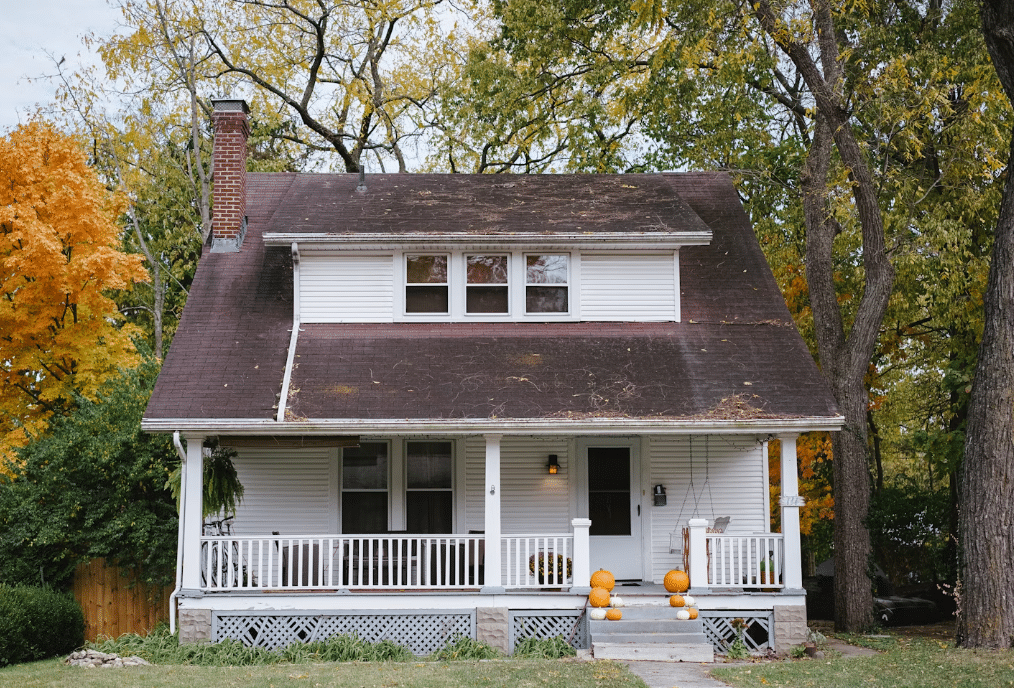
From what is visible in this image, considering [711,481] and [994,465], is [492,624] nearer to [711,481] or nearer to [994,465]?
[711,481]

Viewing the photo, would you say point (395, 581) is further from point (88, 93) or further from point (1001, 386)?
point (88, 93)

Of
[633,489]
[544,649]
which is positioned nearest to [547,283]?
[633,489]

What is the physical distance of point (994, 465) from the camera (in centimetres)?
1247

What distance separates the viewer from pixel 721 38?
1930 centimetres

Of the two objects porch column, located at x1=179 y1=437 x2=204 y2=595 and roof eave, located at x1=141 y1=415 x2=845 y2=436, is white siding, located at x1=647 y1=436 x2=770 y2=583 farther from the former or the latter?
porch column, located at x1=179 y1=437 x2=204 y2=595

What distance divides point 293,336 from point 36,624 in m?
5.45

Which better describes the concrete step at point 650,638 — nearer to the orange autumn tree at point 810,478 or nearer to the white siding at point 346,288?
the white siding at point 346,288

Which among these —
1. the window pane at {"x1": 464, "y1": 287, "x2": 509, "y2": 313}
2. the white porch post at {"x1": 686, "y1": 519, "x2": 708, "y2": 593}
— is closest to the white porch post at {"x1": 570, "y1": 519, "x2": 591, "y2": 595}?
the white porch post at {"x1": 686, "y1": 519, "x2": 708, "y2": 593}

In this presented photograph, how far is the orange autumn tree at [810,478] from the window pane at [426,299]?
43.6 ft

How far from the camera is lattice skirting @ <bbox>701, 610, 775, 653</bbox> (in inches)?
512

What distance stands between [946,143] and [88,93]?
71.5 ft

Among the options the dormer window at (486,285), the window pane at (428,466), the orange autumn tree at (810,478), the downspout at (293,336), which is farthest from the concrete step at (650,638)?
the orange autumn tree at (810,478)

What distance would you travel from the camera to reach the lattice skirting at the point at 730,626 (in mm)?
13016

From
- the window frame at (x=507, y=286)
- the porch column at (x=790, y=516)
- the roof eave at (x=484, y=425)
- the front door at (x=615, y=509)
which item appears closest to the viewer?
the roof eave at (x=484, y=425)
